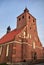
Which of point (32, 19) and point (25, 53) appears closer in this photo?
point (25, 53)

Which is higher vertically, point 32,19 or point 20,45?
point 32,19

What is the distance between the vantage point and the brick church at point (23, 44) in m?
28.9

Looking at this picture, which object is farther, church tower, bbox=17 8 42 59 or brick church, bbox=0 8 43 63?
church tower, bbox=17 8 42 59

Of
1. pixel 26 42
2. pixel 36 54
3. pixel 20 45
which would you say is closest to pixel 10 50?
pixel 20 45

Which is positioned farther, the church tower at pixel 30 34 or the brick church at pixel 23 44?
the church tower at pixel 30 34

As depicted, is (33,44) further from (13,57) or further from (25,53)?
(13,57)

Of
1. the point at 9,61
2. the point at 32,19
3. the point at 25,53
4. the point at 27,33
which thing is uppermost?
the point at 32,19

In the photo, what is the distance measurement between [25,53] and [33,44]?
18.6ft

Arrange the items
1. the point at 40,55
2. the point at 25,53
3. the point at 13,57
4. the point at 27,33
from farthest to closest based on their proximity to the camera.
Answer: the point at 40,55 → the point at 27,33 → the point at 25,53 → the point at 13,57

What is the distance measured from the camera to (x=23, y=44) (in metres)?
29.9

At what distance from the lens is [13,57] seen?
27.9 metres

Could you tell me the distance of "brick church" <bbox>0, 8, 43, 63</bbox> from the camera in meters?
28.9

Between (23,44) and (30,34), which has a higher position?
(30,34)

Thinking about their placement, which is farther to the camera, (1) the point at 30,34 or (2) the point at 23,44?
(1) the point at 30,34
